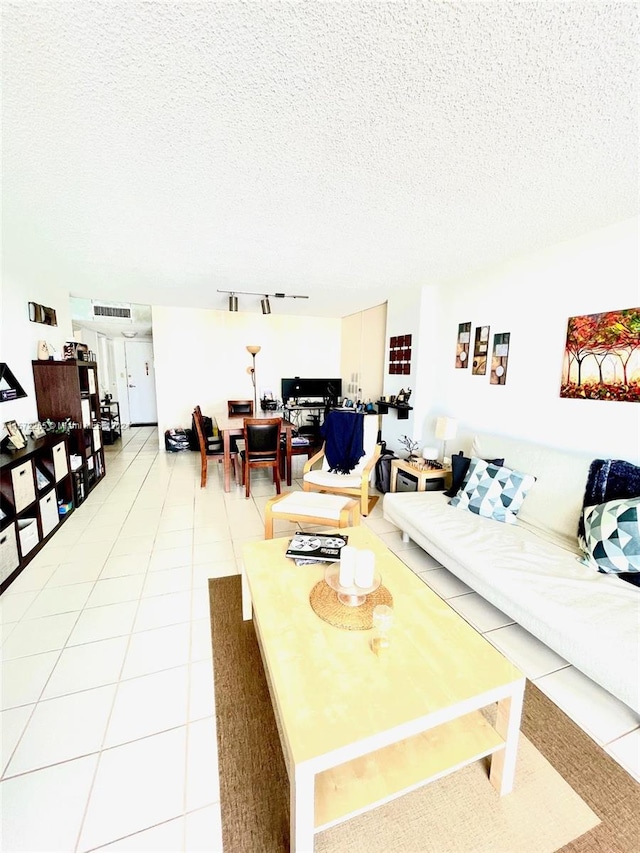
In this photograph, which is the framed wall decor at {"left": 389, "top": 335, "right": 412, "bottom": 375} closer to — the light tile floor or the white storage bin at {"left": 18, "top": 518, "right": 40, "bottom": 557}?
the light tile floor

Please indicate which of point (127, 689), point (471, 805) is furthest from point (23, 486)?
point (471, 805)

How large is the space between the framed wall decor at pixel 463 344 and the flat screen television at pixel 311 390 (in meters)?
2.74

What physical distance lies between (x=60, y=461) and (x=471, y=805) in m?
3.62

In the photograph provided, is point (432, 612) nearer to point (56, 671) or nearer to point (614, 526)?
point (614, 526)

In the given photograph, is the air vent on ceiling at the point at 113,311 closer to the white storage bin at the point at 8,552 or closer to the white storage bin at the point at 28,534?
the white storage bin at the point at 28,534

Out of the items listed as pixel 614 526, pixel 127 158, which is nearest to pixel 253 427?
pixel 127 158

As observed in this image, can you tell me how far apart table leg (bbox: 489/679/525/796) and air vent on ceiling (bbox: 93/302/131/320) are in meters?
6.47

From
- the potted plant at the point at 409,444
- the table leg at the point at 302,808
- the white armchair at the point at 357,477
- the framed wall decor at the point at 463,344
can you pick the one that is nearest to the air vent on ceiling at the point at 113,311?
the white armchair at the point at 357,477

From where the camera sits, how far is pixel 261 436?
3.83 meters

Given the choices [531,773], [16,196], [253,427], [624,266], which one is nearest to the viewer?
[531,773]

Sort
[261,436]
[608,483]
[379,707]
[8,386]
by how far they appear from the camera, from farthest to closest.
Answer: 1. [261,436]
2. [8,386]
3. [608,483]
4. [379,707]

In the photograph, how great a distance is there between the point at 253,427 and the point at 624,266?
129 inches

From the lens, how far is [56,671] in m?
1.57

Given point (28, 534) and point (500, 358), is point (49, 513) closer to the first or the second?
Result: point (28, 534)
